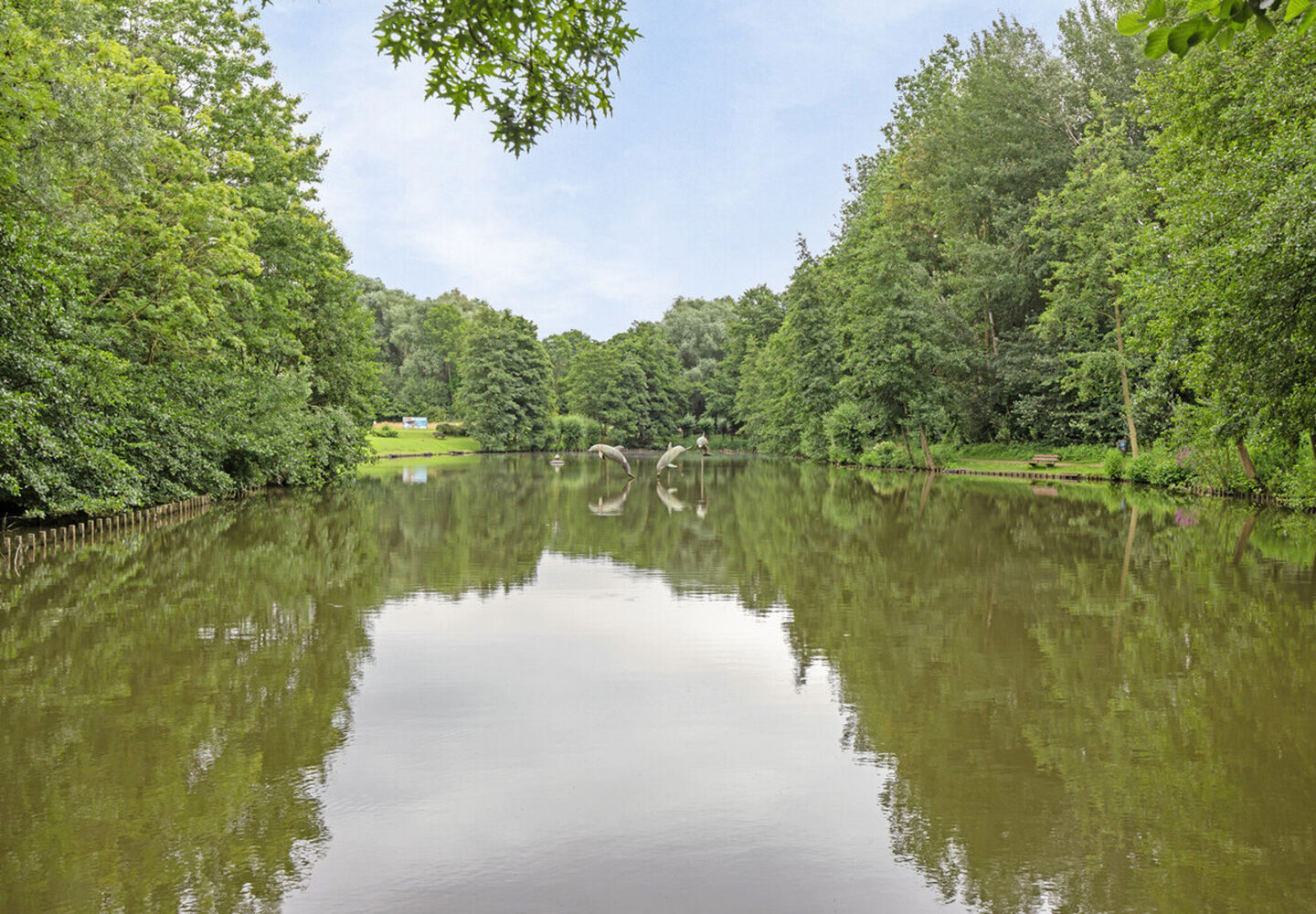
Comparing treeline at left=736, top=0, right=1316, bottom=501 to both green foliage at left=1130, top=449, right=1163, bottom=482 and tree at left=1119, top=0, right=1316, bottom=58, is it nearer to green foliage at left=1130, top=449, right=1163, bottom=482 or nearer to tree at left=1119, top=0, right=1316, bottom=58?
green foliage at left=1130, top=449, right=1163, bottom=482

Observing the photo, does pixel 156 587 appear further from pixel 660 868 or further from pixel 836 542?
pixel 836 542

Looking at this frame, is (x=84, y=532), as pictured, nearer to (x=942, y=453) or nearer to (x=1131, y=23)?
(x=1131, y=23)

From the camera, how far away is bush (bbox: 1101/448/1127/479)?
32.0 m

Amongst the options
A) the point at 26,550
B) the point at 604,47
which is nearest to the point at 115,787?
the point at 604,47

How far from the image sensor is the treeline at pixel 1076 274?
16.2 metres

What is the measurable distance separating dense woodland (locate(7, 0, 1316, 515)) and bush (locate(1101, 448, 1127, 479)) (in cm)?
10

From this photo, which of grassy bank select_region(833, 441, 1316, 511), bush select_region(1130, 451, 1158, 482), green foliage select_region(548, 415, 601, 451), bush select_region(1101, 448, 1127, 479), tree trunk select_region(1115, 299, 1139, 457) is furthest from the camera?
green foliage select_region(548, 415, 601, 451)

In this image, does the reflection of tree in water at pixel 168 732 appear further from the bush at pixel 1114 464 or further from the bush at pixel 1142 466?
the bush at pixel 1114 464

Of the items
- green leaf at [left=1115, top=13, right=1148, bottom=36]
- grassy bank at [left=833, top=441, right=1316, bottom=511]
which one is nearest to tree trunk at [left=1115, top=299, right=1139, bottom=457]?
grassy bank at [left=833, top=441, right=1316, bottom=511]

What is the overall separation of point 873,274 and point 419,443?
43.1 m

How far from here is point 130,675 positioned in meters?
7.38

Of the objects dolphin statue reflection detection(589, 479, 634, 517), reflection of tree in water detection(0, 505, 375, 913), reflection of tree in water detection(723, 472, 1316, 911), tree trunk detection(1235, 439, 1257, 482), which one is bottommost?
reflection of tree in water detection(723, 472, 1316, 911)

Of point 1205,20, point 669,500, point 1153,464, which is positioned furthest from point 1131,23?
point 1153,464

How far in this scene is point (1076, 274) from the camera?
34.1 metres
